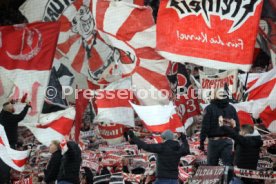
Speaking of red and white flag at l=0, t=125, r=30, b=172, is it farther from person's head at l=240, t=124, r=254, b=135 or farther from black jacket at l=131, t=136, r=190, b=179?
person's head at l=240, t=124, r=254, b=135

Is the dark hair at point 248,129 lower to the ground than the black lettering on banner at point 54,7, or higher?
lower

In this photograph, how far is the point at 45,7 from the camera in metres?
18.5

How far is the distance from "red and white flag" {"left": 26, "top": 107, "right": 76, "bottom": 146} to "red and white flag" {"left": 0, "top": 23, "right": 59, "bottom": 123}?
648mm

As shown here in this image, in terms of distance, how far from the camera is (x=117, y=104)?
16.0 metres

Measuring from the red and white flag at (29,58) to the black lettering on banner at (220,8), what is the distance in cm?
253

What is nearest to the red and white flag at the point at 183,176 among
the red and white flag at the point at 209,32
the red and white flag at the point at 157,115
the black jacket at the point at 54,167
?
the red and white flag at the point at 157,115

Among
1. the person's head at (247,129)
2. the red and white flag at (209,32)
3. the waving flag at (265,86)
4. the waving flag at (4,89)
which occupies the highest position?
the red and white flag at (209,32)

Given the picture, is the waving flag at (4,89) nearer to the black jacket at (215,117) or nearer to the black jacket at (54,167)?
the black jacket at (54,167)

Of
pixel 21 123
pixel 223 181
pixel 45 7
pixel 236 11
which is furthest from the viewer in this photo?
pixel 45 7

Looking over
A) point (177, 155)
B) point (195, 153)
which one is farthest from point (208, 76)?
point (177, 155)

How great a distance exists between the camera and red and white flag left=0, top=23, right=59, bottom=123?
15664mm

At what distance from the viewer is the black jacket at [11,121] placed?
49.0 ft

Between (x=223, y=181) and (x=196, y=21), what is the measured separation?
302cm

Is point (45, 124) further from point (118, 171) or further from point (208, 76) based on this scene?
point (208, 76)
